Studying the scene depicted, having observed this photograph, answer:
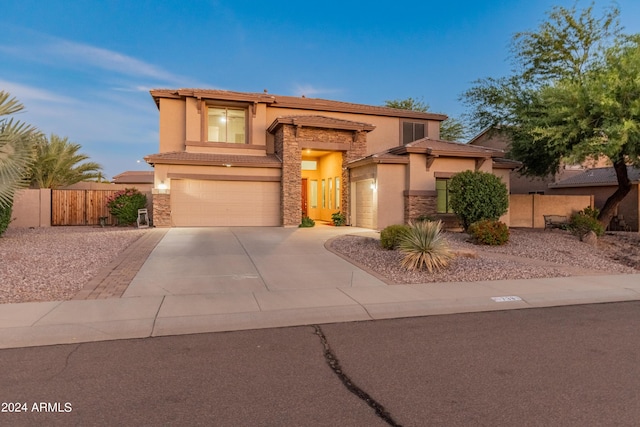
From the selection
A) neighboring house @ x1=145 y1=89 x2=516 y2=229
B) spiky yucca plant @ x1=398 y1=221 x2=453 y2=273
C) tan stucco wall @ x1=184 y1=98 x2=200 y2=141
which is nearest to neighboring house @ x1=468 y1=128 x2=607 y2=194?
neighboring house @ x1=145 y1=89 x2=516 y2=229

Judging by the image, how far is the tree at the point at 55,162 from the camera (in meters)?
22.7

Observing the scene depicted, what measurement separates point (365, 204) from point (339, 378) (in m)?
15.6

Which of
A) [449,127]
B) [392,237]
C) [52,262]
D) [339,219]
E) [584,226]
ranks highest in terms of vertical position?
[449,127]

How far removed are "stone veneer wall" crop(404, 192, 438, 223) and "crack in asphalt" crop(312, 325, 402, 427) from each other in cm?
1357

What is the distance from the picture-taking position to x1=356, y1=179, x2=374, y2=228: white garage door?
1891 centimetres

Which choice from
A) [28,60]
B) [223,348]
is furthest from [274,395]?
[28,60]

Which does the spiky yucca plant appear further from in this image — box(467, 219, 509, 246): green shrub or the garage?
the garage

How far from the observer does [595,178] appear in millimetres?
26281

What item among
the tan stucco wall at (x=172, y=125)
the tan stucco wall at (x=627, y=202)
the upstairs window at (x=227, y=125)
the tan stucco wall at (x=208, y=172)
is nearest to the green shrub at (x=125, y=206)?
the tan stucco wall at (x=208, y=172)

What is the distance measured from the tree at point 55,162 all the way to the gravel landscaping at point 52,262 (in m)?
9.98

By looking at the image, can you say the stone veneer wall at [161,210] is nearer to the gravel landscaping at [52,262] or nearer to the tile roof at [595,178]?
the gravel landscaping at [52,262]

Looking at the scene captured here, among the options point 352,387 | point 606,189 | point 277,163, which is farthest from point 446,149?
point 352,387

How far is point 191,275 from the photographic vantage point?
8969 mm

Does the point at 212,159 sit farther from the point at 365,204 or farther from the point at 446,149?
the point at 446,149
